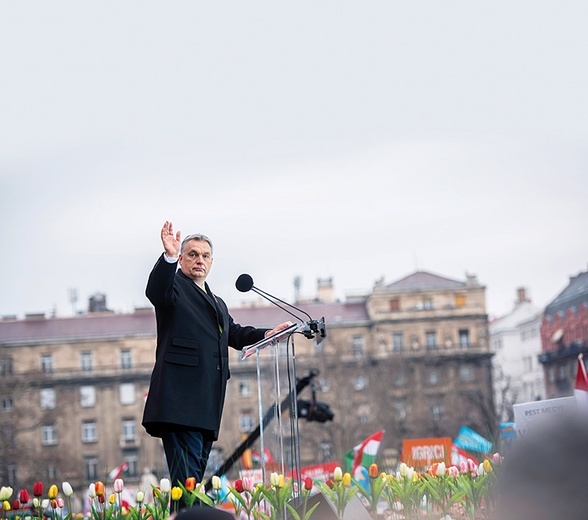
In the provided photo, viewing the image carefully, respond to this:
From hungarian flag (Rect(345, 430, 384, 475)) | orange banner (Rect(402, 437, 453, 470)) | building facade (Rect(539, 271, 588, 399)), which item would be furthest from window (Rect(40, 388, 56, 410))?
orange banner (Rect(402, 437, 453, 470))

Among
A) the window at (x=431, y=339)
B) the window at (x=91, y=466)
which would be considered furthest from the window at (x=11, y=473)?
the window at (x=431, y=339)

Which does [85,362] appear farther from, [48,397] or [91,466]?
[91,466]

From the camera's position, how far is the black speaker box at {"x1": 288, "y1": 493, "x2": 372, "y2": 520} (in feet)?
17.6

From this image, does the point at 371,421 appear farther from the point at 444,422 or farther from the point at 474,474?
the point at 474,474

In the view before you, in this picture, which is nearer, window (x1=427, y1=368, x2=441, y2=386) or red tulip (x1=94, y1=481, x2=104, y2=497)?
red tulip (x1=94, y1=481, x2=104, y2=497)

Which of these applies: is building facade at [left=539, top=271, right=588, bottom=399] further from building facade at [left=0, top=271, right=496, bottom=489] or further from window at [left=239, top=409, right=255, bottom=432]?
window at [left=239, top=409, right=255, bottom=432]

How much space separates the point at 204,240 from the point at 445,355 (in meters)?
82.3

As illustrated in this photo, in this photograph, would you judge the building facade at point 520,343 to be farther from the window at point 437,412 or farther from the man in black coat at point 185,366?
the man in black coat at point 185,366

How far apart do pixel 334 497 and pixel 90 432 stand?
87714 millimetres

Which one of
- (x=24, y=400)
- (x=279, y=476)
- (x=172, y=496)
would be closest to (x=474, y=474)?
(x=279, y=476)

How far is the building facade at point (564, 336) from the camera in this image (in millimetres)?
80062

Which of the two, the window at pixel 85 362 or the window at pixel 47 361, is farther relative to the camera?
the window at pixel 85 362

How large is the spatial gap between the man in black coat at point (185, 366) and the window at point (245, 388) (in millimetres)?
84948

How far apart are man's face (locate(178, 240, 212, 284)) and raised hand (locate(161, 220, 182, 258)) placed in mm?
417
